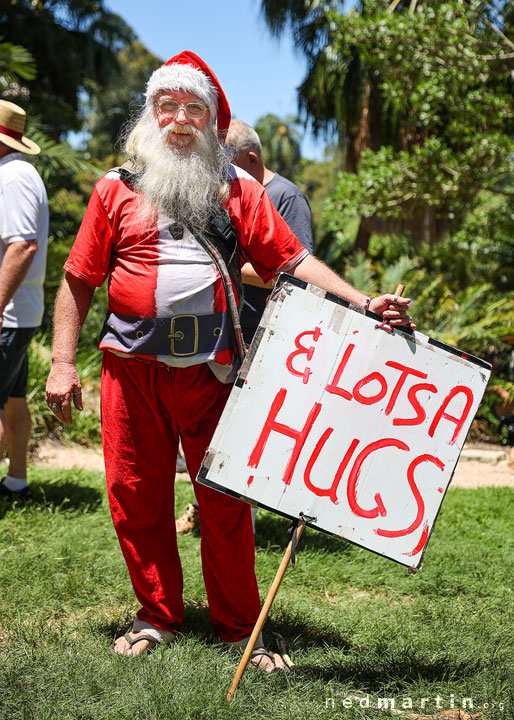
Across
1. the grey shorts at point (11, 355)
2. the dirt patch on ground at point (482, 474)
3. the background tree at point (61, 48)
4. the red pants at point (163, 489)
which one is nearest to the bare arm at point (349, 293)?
the red pants at point (163, 489)

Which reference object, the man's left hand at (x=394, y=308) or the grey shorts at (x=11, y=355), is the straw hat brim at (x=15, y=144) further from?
the man's left hand at (x=394, y=308)

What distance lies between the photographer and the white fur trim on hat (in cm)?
273

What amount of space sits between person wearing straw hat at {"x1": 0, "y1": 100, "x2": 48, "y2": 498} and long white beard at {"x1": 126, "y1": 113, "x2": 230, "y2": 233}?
1.36 meters

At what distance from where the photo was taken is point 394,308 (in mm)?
2574

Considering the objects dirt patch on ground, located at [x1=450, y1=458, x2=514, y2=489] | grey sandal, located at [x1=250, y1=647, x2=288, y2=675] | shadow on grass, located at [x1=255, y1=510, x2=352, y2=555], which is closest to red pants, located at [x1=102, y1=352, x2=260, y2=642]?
grey sandal, located at [x1=250, y1=647, x2=288, y2=675]

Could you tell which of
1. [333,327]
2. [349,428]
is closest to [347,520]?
[349,428]

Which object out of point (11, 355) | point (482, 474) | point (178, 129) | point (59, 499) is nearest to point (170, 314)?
point (178, 129)

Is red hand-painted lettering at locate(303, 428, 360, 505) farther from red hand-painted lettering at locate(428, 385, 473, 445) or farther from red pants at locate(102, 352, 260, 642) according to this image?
red pants at locate(102, 352, 260, 642)

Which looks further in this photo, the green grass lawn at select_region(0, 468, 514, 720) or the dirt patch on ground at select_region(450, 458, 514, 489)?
the dirt patch on ground at select_region(450, 458, 514, 489)

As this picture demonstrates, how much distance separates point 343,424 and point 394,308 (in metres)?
0.44

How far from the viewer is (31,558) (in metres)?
3.71

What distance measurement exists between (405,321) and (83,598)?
1942 mm

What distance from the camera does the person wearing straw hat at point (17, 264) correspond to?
395cm

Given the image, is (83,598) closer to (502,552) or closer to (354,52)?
(502,552)
